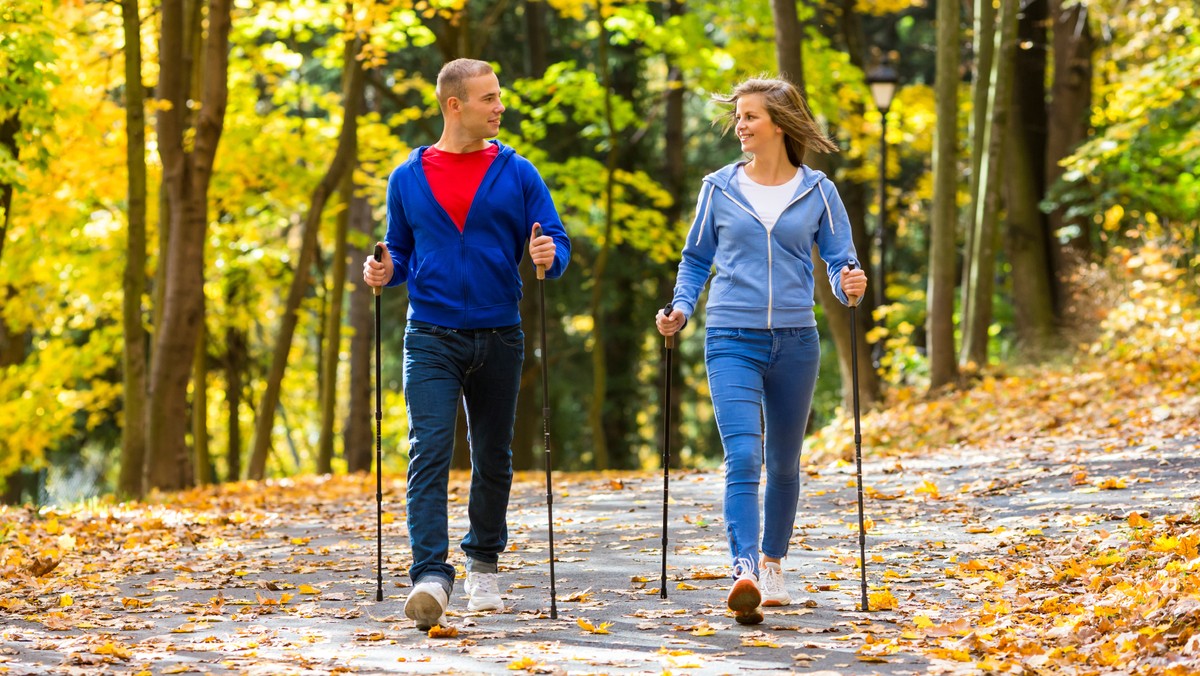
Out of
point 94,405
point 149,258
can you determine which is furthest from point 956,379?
point 94,405

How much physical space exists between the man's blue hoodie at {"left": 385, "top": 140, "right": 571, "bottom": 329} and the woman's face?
880 millimetres

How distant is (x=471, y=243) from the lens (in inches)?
225

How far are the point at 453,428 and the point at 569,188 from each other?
47.9 feet

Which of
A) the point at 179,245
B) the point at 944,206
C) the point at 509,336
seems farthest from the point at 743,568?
the point at 944,206

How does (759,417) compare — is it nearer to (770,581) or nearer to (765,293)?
(765,293)

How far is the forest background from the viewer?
13.5 m

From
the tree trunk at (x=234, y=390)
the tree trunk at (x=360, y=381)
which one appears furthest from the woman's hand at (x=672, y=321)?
the tree trunk at (x=234, y=390)

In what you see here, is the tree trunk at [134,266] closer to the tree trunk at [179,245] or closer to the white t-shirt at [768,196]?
the tree trunk at [179,245]

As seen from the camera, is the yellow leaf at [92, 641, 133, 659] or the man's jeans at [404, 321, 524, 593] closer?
the yellow leaf at [92, 641, 133, 659]

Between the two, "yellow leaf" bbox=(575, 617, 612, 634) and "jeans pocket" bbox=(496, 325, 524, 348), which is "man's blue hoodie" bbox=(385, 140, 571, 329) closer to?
"jeans pocket" bbox=(496, 325, 524, 348)

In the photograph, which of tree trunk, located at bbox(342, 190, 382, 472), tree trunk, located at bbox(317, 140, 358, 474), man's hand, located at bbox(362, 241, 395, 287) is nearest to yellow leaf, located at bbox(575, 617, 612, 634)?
man's hand, located at bbox(362, 241, 395, 287)

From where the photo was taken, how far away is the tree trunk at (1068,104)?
19406 mm

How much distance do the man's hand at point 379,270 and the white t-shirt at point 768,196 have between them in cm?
152

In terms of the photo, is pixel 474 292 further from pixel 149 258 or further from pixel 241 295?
pixel 241 295
